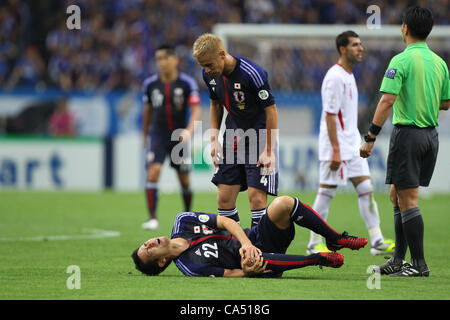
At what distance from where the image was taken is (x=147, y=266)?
6.91m

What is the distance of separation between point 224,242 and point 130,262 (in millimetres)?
1678

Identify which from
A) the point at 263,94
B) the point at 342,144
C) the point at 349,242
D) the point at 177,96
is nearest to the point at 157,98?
the point at 177,96

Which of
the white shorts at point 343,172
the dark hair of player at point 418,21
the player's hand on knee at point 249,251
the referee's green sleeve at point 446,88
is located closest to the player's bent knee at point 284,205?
the player's hand on knee at point 249,251

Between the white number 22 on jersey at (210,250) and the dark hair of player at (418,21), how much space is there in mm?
2555

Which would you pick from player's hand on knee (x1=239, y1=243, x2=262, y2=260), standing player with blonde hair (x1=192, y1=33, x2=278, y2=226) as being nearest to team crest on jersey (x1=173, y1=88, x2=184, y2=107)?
standing player with blonde hair (x1=192, y1=33, x2=278, y2=226)

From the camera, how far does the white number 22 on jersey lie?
22.5 feet

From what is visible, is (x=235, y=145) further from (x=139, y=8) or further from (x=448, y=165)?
(x=139, y=8)

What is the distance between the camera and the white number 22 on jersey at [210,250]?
686 cm

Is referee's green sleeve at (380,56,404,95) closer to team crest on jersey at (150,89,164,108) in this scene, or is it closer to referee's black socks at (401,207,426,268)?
referee's black socks at (401,207,426,268)

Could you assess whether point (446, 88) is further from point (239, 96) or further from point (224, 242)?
point (224, 242)

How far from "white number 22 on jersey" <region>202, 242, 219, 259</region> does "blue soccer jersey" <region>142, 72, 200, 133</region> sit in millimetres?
5733
